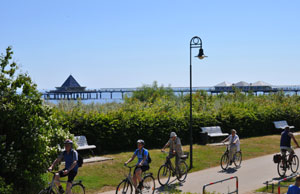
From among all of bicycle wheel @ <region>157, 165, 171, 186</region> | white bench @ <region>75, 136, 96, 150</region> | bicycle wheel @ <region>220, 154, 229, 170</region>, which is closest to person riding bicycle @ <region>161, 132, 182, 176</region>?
bicycle wheel @ <region>157, 165, 171, 186</region>

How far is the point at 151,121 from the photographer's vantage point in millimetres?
18672

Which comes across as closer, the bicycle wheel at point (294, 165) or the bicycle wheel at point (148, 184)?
the bicycle wheel at point (148, 184)

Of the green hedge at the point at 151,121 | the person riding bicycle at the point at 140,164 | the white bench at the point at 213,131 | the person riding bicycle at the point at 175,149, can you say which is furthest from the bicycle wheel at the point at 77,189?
the white bench at the point at 213,131

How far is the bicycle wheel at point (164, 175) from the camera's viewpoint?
38.7 ft

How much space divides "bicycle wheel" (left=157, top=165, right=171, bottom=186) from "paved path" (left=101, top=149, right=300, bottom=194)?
0.83 ft

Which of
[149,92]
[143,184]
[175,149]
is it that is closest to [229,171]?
[175,149]

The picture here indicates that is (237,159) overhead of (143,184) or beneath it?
beneath

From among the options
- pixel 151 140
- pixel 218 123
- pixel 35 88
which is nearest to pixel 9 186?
pixel 35 88

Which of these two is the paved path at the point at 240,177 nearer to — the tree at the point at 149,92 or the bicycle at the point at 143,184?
the bicycle at the point at 143,184

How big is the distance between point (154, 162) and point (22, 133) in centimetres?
655

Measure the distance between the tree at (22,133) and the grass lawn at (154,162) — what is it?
1760 mm

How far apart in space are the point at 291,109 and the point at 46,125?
2289 cm

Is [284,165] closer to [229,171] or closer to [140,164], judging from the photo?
[229,171]

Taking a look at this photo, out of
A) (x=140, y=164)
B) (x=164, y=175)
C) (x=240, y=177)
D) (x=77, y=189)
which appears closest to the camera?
(x=77, y=189)
